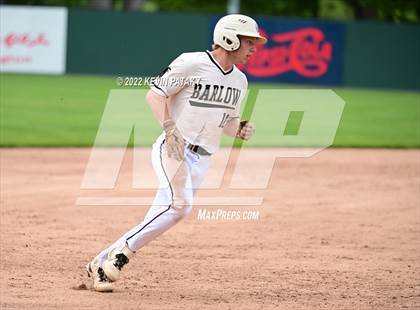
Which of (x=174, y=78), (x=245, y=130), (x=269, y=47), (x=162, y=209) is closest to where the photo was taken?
(x=174, y=78)

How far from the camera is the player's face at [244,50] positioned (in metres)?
7.86

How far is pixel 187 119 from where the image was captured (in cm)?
792

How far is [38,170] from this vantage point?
47.6 ft

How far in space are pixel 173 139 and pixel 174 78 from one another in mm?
531

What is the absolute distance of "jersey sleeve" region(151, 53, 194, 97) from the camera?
7.70 meters

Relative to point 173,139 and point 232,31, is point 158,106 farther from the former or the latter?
point 232,31

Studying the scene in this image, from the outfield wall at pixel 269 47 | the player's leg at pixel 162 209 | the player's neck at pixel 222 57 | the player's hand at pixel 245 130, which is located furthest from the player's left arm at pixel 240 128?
the outfield wall at pixel 269 47

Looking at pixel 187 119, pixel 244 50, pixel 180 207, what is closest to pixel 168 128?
pixel 187 119

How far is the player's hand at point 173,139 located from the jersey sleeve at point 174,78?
0.27 metres

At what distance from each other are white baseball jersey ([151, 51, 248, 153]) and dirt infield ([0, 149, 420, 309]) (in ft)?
4.64

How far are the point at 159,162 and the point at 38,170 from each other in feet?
22.9

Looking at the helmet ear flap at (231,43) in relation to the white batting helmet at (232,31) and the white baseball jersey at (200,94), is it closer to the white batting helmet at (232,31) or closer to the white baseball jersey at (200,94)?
the white batting helmet at (232,31)

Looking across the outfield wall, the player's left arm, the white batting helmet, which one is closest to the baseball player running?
the white batting helmet

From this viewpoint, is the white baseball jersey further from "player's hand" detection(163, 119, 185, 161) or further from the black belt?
"player's hand" detection(163, 119, 185, 161)
